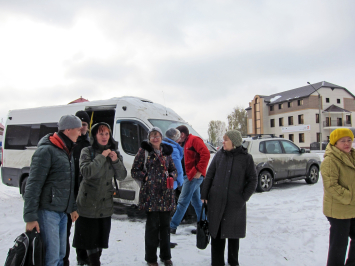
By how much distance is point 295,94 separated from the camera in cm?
4497

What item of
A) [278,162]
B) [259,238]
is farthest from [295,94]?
[259,238]

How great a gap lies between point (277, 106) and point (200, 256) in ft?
157

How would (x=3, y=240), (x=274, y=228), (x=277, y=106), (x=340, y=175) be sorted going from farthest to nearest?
(x=277, y=106) < (x=274, y=228) < (x=3, y=240) < (x=340, y=175)

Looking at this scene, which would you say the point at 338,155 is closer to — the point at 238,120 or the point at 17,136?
the point at 17,136

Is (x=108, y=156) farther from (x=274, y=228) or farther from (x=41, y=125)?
(x=41, y=125)

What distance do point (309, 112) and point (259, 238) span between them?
41879 millimetres

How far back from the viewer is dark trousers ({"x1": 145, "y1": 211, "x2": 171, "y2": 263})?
3383mm

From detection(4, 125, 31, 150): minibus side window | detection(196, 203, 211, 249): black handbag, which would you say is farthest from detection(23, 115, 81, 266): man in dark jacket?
detection(4, 125, 31, 150): minibus side window

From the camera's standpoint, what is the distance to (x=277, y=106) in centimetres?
4778

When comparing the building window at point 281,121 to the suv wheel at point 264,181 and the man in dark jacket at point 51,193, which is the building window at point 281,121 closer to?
the suv wheel at point 264,181

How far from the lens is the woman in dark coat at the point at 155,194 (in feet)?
11.2

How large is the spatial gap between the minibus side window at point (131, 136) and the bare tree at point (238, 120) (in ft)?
176

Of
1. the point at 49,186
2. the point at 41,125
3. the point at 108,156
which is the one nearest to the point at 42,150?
the point at 49,186

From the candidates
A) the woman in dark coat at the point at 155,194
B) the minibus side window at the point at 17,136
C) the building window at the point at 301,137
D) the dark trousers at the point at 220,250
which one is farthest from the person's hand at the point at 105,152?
the building window at the point at 301,137
